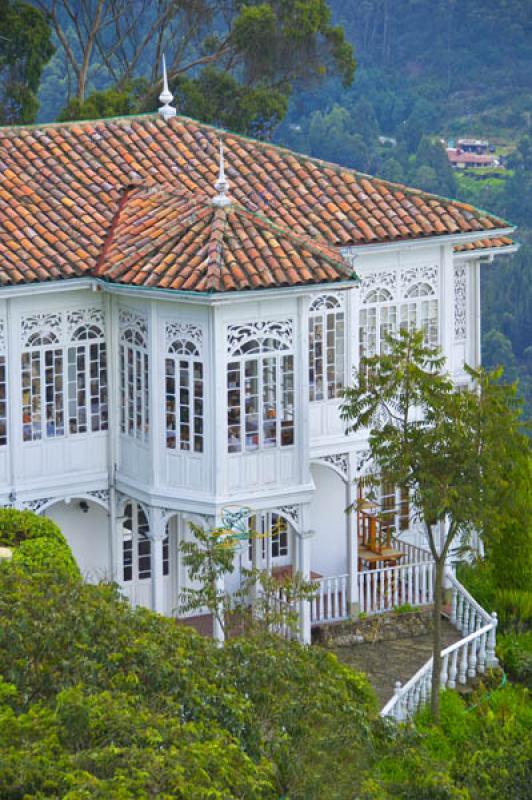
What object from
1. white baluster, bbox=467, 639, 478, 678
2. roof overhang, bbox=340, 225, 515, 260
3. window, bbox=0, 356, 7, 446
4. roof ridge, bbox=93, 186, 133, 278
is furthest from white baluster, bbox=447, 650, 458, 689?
roof ridge, bbox=93, 186, 133, 278

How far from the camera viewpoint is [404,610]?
92.0 feet

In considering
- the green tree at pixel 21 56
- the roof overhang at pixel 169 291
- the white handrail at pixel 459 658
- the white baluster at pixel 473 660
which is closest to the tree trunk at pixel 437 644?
the white handrail at pixel 459 658

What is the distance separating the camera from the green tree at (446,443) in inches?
925

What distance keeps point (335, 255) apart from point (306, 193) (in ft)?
8.47

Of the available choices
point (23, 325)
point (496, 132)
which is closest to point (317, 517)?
point (23, 325)

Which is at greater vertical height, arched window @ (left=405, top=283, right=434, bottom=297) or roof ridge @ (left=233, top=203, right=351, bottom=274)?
roof ridge @ (left=233, top=203, right=351, bottom=274)

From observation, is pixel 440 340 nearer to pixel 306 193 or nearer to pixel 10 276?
pixel 306 193

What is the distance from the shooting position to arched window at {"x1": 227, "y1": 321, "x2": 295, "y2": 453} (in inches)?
995

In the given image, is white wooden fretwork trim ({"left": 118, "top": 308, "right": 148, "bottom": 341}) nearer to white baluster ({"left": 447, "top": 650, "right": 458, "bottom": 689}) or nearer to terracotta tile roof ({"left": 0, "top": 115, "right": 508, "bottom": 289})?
terracotta tile roof ({"left": 0, "top": 115, "right": 508, "bottom": 289})

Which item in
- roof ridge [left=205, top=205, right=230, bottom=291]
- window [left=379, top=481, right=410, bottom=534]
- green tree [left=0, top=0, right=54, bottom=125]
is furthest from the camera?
green tree [left=0, top=0, right=54, bottom=125]

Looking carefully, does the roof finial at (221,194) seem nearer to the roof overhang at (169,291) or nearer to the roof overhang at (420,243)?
the roof overhang at (169,291)

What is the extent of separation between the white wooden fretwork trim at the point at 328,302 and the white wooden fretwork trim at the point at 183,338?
227 cm

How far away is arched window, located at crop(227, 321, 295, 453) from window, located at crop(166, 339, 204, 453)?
40 cm

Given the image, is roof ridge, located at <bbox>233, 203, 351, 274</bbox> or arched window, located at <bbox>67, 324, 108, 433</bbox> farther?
arched window, located at <bbox>67, 324, 108, 433</bbox>
